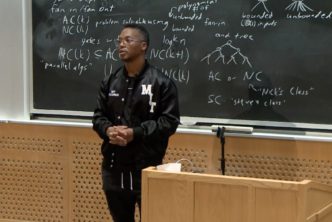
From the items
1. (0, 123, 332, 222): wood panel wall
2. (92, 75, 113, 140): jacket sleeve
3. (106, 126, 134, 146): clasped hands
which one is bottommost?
(0, 123, 332, 222): wood panel wall

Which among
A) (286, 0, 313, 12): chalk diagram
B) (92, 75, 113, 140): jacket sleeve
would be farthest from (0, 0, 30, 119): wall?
(286, 0, 313, 12): chalk diagram

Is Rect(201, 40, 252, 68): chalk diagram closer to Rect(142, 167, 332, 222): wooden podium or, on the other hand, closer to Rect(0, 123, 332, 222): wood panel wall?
Rect(0, 123, 332, 222): wood panel wall

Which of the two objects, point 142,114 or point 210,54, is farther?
point 210,54

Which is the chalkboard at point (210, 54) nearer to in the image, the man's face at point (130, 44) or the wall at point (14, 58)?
the wall at point (14, 58)

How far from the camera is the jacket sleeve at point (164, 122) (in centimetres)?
321

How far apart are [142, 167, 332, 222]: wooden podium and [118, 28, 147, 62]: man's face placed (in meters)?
0.78

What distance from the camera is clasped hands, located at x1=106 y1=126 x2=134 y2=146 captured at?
10.4ft

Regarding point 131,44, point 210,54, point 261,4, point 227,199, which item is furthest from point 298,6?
point 227,199

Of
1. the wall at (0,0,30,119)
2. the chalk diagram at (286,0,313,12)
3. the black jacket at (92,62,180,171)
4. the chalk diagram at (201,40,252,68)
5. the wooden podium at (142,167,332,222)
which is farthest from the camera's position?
the wall at (0,0,30,119)

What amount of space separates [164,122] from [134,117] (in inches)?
7.3

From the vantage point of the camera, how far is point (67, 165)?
14.8 feet

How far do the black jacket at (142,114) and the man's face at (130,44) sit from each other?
0.36 ft

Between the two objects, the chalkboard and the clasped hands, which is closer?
the clasped hands

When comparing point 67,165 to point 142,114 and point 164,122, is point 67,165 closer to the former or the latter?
point 142,114
